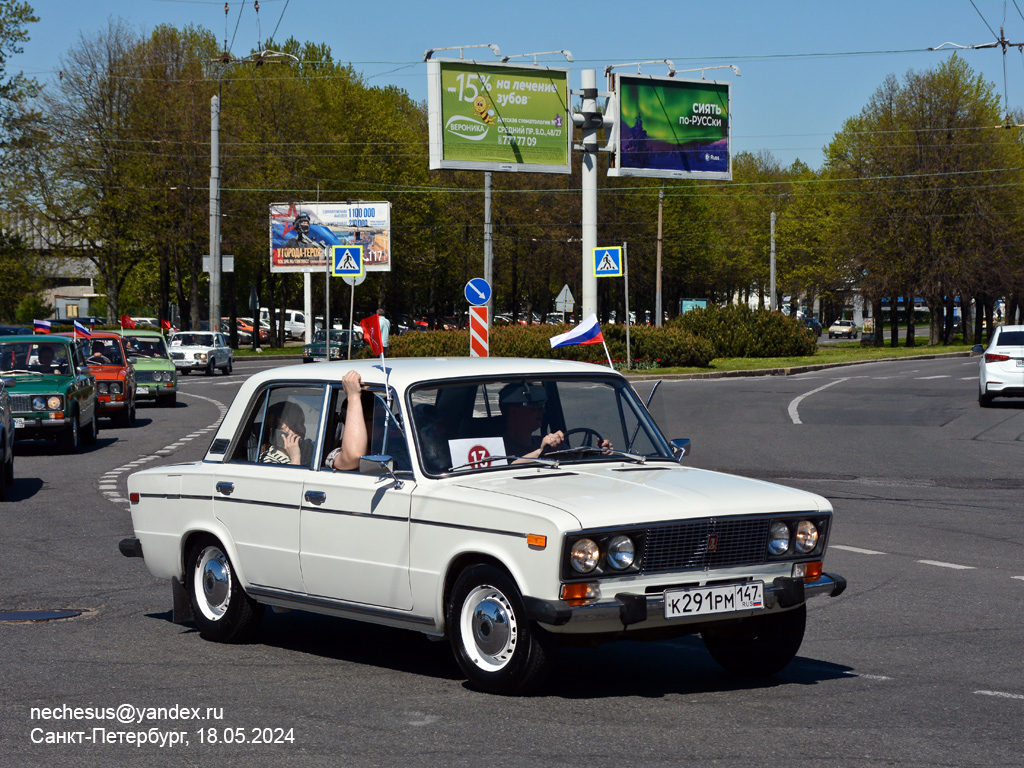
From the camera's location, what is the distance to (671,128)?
1722 inches

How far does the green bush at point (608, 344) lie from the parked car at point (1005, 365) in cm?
1611

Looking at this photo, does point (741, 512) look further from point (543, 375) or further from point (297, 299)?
point (297, 299)

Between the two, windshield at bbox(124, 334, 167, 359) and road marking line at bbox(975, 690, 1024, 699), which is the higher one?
windshield at bbox(124, 334, 167, 359)

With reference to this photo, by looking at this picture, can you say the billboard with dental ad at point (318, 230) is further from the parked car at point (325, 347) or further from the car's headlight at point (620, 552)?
the car's headlight at point (620, 552)

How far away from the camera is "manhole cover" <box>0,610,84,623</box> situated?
843 centimetres

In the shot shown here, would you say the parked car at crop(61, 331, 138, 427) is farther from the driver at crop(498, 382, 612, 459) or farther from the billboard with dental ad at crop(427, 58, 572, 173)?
the driver at crop(498, 382, 612, 459)

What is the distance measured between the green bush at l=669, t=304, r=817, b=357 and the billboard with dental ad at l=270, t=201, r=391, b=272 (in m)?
18.4

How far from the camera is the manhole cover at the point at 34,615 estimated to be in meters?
8.43

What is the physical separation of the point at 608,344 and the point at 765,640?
39.0m

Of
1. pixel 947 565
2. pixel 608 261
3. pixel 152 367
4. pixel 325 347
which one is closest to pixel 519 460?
pixel 947 565

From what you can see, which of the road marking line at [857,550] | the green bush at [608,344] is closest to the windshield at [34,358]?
the road marking line at [857,550]

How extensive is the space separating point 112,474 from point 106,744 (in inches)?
514

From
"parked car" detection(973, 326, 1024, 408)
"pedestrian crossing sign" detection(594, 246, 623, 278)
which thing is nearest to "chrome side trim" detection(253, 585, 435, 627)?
"parked car" detection(973, 326, 1024, 408)

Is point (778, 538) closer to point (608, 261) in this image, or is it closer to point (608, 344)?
point (608, 261)
